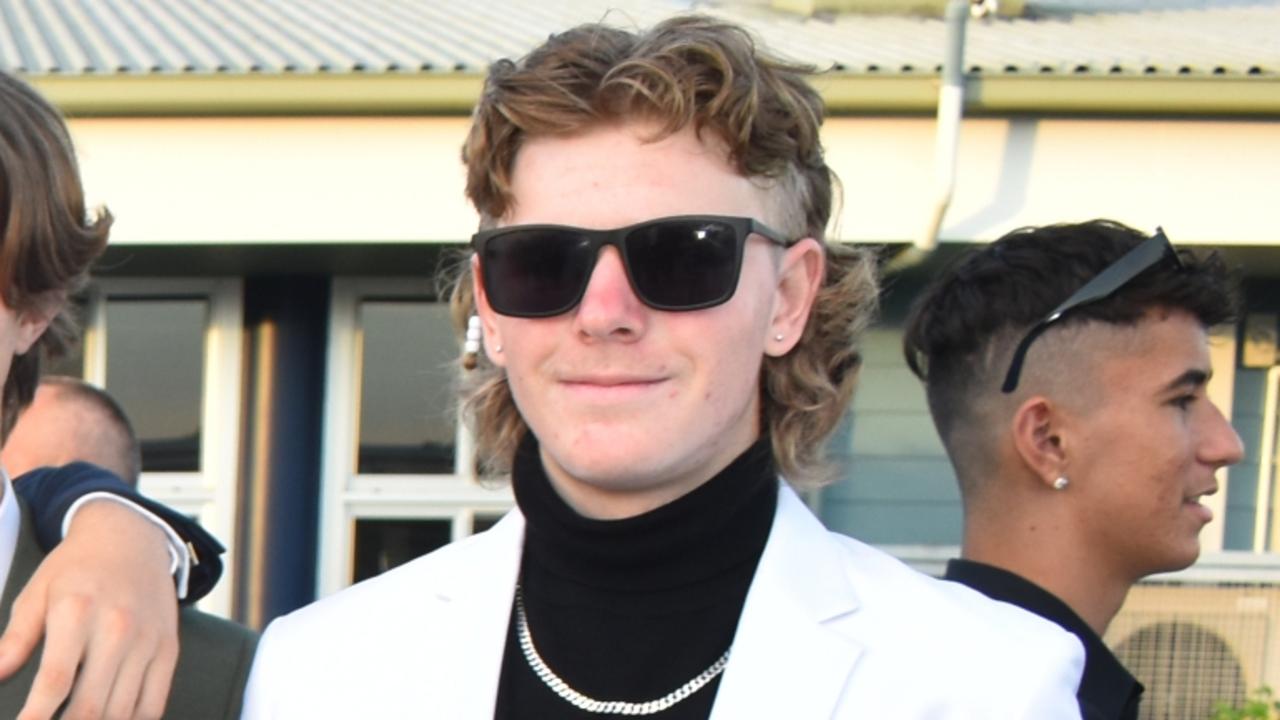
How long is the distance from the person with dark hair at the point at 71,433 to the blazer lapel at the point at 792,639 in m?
1.81

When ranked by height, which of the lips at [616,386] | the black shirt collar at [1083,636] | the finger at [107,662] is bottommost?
the black shirt collar at [1083,636]

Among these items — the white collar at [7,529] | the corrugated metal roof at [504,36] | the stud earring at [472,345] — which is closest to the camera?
the white collar at [7,529]

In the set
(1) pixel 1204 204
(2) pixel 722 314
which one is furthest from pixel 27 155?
(1) pixel 1204 204

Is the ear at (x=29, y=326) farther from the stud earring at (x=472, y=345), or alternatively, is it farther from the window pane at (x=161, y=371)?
the window pane at (x=161, y=371)

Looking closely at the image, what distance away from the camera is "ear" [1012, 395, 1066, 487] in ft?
8.59

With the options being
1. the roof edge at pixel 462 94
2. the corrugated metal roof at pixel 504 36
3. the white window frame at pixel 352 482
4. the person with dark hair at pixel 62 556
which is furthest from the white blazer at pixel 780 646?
the white window frame at pixel 352 482

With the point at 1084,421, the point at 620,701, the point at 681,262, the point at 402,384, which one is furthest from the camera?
the point at 402,384

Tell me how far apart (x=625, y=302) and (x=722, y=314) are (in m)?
0.12

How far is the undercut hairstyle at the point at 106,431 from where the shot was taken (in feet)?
11.0

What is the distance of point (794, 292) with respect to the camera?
2.08m

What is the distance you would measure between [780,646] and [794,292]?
463 mm

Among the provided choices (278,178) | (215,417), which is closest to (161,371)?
(215,417)

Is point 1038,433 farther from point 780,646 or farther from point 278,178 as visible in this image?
point 278,178

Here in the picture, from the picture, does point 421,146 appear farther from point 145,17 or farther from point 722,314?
point 722,314
